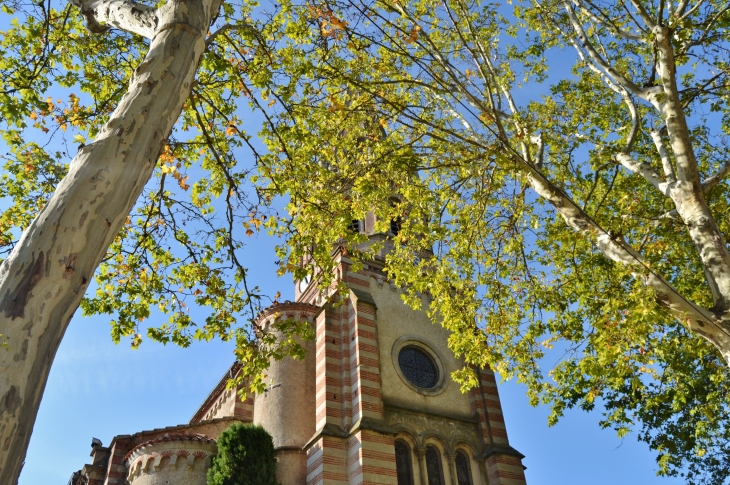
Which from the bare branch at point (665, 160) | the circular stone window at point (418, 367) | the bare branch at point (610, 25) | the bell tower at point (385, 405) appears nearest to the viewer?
the bare branch at point (665, 160)

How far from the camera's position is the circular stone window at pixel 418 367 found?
18391 mm

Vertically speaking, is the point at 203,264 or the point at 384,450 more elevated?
the point at 203,264

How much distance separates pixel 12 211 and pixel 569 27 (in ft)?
40.8

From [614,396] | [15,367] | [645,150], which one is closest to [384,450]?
[614,396]

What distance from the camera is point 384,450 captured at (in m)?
15.2

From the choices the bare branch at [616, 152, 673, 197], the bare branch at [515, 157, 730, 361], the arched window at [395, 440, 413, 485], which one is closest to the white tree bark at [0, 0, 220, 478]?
the bare branch at [515, 157, 730, 361]

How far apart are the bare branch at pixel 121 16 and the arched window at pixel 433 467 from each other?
14.2 metres

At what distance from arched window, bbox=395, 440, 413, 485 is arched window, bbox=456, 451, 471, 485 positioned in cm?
171

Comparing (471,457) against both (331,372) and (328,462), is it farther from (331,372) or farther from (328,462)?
(331,372)

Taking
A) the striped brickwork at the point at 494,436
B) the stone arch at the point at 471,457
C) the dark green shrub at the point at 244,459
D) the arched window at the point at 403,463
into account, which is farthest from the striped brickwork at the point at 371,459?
the striped brickwork at the point at 494,436

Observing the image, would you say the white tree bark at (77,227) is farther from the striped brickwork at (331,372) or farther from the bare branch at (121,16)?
the striped brickwork at (331,372)

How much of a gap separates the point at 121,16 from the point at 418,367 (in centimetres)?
1475

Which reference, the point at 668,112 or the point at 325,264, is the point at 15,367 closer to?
the point at 325,264

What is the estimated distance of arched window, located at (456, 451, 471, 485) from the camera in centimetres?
1675
